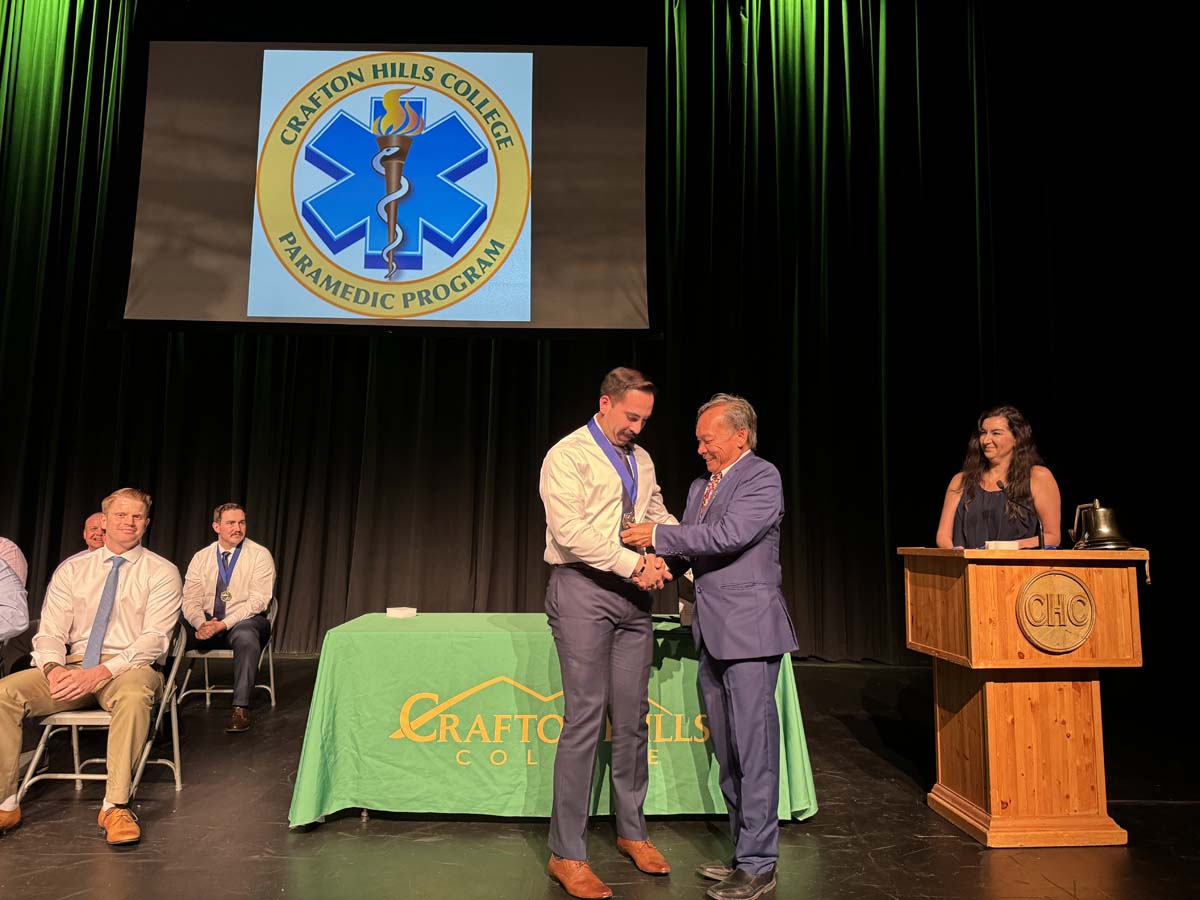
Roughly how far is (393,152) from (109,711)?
3.89 meters

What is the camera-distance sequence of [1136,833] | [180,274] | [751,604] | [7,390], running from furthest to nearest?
[7,390] → [180,274] → [1136,833] → [751,604]

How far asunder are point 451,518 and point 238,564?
1.86 metres

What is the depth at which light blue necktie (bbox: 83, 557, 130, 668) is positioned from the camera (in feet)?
10.8

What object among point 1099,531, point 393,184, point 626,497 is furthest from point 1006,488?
point 393,184

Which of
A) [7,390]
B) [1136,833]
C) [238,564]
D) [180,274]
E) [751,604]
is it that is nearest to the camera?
[751,604]

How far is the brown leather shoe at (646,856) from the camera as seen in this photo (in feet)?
8.82

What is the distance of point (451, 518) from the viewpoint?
6.62m

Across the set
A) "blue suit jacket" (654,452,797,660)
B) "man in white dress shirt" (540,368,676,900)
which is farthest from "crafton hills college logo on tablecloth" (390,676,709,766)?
"blue suit jacket" (654,452,797,660)

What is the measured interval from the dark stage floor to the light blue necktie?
583 mm

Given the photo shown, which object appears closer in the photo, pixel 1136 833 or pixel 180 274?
pixel 1136 833

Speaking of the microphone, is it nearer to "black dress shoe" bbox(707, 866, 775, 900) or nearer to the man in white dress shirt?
the man in white dress shirt

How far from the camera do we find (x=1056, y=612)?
2.98 m

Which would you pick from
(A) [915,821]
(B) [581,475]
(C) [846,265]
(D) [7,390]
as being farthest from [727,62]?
(D) [7,390]

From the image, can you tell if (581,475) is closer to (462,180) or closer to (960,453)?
(462,180)
